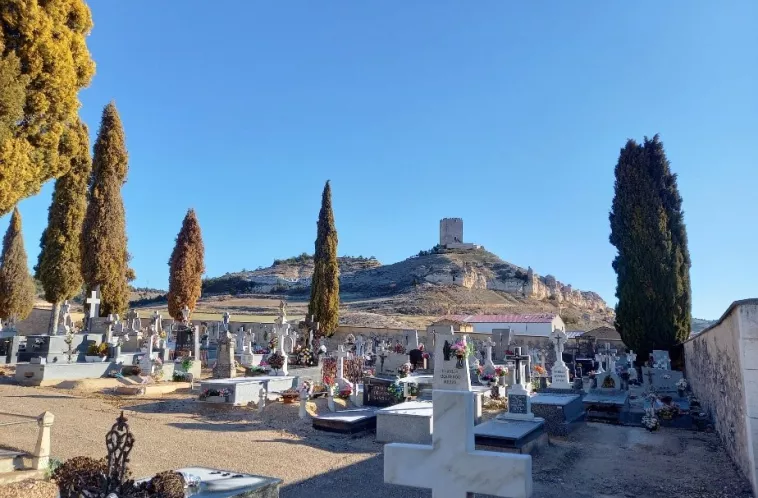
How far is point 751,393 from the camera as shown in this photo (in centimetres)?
648

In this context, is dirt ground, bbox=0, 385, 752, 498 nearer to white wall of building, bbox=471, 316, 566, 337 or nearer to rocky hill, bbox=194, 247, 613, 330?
white wall of building, bbox=471, 316, 566, 337

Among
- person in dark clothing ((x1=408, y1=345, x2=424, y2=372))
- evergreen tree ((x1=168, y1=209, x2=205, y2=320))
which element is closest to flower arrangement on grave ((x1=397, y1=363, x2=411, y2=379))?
person in dark clothing ((x1=408, y1=345, x2=424, y2=372))

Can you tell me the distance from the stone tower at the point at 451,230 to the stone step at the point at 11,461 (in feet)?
311

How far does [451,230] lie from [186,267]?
74536mm

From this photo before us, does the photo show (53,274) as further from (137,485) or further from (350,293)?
(350,293)

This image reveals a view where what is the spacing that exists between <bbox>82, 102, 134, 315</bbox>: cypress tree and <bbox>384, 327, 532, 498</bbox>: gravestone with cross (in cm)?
2292

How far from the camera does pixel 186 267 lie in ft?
98.3

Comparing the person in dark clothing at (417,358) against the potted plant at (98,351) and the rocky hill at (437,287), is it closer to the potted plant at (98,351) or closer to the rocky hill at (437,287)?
the potted plant at (98,351)

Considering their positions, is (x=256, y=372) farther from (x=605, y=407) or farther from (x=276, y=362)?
(x=605, y=407)

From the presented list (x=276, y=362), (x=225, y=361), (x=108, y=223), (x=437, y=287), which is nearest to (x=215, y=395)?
(x=225, y=361)

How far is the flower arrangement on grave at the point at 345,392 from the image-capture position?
1313cm

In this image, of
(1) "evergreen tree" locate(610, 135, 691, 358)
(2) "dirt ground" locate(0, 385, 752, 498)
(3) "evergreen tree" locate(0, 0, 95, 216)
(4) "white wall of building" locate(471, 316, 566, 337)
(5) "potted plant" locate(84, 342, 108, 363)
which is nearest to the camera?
(2) "dirt ground" locate(0, 385, 752, 498)

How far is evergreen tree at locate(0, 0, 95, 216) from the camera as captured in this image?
8.69 m

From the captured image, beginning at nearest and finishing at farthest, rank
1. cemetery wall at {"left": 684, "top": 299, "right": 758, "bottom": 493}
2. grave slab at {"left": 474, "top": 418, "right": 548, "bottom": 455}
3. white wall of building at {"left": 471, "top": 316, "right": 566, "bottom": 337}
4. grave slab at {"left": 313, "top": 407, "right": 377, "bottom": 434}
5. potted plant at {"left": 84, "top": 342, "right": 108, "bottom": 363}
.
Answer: cemetery wall at {"left": 684, "top": 299, "right": 758, "bottom": 493} → grave slab at {"left": 474, "top": 418, "right": 548, "bottom": 455} → grave slab at {"left": 313, "top": 407, "right": 377, "bottom": 434} → potted plant at {"left": 84, "top": 342, "right": 108, "bottom": 363} → white wall of building at {"left": 471, "top": 316, "right": 566, "bottom": 337}
